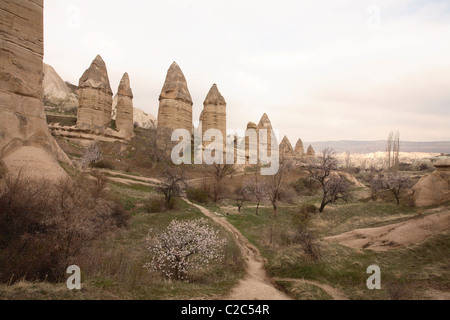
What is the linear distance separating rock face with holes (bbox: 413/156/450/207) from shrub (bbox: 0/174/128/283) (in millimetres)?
24413

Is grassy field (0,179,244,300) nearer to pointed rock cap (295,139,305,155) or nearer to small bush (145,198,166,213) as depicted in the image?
small bush (145,198,166,213)

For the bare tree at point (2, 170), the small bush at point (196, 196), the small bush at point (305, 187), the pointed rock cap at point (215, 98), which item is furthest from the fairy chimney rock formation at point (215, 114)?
the bare tree at point (2, 170)

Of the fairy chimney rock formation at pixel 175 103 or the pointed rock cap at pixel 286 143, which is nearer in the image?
the fairy chimney rock formation at pixel 175 103

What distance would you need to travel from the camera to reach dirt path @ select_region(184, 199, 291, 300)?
753cm

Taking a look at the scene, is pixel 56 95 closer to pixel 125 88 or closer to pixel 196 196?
pixel 125 88

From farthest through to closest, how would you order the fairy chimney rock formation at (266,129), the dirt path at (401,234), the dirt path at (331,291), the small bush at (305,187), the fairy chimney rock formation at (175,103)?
the fairy chimney rock formation at (266,129)
the fairy chimney rock formation at (175,103)
the small bush at (305,187)
the dirt path at (401,234)
the dirt path at (331,291)

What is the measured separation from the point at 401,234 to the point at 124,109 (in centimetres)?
4090

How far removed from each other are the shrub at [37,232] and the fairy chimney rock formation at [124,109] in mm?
32257

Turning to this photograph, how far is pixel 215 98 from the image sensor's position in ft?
133

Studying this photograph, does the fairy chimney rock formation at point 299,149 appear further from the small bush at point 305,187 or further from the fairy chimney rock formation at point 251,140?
the small bush at point 305,187

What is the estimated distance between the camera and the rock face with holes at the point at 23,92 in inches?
465

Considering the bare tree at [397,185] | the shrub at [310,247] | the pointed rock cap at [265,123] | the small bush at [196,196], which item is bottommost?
the shrub at [310,247]

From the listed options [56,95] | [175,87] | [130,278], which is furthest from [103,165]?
[56,95]
